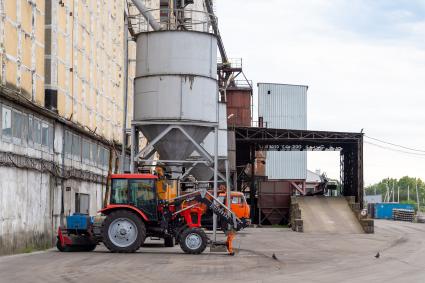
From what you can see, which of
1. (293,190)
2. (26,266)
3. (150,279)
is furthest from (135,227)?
(293,190)

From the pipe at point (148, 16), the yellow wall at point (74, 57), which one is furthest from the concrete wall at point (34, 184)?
the pipe at point (148, 16)

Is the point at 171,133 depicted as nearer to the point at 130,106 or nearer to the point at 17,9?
the point at 17,9

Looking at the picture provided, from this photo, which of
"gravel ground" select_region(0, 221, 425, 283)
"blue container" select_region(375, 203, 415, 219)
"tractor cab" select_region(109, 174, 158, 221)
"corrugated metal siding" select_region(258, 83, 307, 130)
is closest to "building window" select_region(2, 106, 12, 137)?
"tractor cab" select_region(109, 174, 158, 221)

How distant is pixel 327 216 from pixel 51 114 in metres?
27.3

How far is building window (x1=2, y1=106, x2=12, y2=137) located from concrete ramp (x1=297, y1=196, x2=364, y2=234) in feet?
86.6

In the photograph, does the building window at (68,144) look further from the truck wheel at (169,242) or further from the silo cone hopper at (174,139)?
the truck wheel at (169,242)

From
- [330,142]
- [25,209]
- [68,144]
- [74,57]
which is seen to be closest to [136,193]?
[25,209]

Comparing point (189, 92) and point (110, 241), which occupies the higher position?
point (189, 92)

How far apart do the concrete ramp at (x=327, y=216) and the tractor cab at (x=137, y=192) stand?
23080 mm

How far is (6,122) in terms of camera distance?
22.5 metres

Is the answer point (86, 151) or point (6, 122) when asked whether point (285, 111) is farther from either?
point (6, 122)

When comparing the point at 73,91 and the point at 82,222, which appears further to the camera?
the point at 73,91

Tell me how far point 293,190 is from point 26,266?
40505 mm

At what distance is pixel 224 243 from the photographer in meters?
23.7
